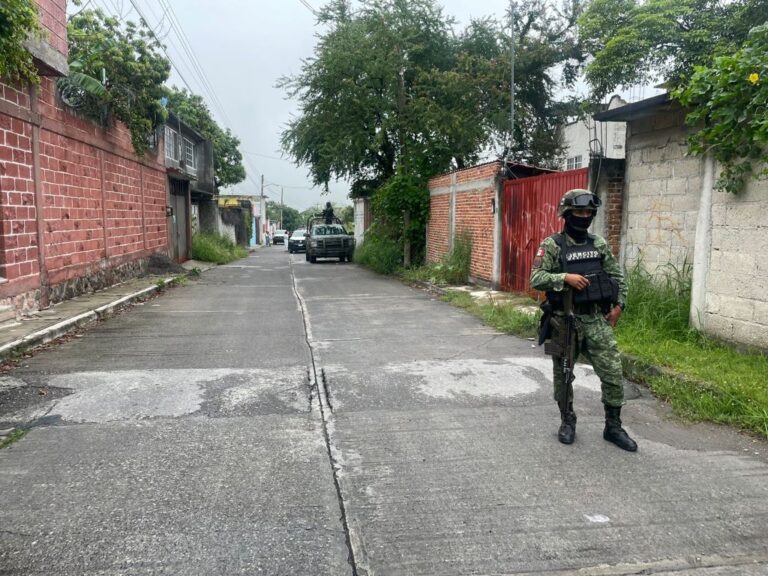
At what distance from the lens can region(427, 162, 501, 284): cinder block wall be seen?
1304cm

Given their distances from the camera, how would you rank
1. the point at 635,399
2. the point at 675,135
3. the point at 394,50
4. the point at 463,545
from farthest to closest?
1. the point at 394,50
2. the point at 675,135
3. the point at 635,399
4. the point at 463,545

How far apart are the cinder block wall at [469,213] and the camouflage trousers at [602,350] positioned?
855cm

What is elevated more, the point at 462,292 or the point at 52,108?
the point at 52,108

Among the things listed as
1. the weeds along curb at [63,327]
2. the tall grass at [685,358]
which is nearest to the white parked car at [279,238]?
the weeds along curb at [63,327]

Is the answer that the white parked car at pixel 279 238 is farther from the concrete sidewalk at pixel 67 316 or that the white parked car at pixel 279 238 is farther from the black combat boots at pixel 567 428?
the black combat boots at pixel 567 428

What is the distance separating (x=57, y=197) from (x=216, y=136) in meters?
35.6

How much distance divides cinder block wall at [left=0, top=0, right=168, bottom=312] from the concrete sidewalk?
295mm

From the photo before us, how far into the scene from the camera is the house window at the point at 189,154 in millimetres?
26047

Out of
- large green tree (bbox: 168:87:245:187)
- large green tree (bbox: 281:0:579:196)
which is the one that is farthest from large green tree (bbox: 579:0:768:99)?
large green tree (bbox: 168:87:245:187)

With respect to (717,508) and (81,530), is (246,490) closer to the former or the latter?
(81,530)

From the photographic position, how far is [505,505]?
3.27 metres

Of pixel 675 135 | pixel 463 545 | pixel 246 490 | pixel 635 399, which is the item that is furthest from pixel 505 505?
pixel 675 135

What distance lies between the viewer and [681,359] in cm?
589

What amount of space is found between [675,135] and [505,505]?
5948 mm
